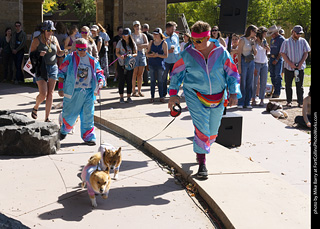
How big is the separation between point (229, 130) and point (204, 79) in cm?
246

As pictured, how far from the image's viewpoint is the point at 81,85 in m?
8.12

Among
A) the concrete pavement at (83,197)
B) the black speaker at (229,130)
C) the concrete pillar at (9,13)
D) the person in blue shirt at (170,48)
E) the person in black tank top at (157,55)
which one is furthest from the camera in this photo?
the concrete pillar at (9,13)

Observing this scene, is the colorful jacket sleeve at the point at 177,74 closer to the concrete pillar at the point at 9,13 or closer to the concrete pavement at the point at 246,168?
the concrete pavement at the point at 246,168

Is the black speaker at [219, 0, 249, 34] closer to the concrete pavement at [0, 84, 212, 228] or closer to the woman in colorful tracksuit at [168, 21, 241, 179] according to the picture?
the woman in colorful tracksuit at [168, 21, 241, 179]

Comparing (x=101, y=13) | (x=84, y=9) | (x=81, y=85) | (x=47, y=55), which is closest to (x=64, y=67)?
(x=81, y=85)

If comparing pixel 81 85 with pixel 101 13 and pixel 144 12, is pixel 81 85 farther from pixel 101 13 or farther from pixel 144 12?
pixel 101 13

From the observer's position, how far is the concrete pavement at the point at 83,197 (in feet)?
16.6

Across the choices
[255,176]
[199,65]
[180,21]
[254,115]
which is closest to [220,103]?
[199,65]

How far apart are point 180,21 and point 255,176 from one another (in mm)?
28657

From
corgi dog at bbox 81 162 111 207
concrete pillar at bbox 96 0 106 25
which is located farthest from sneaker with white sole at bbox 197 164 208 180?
concrete pillar at bbox 96 0 106 25

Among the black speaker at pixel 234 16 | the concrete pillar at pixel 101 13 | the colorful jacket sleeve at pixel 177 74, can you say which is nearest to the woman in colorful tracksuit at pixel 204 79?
the colorful jacket sleeve at pixel 177 74

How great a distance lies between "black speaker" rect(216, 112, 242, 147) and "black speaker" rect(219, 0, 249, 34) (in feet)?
5.48

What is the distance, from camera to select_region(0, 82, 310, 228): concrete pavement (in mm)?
4996

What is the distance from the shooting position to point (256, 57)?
42.5 ft
